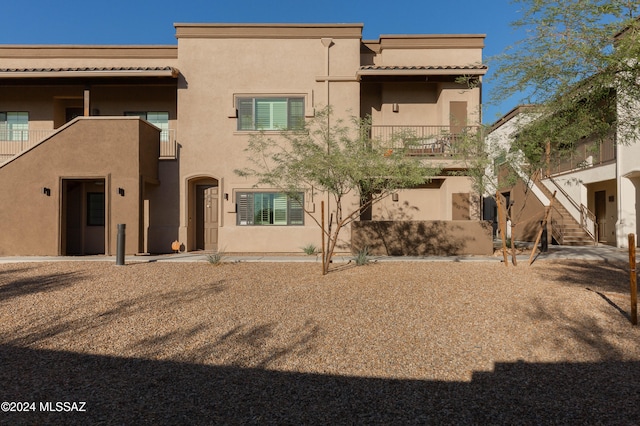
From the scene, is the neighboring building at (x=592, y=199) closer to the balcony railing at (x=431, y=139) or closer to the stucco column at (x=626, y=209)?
the stucco column at (x=626, y=209)

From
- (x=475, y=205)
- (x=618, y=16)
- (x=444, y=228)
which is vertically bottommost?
(x=444, y=228)

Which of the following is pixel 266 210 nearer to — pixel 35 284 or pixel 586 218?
pixel 35 284

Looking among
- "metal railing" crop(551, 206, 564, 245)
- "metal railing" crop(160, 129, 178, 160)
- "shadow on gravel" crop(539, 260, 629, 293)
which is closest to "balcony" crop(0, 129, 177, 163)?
"metal railing" crop(160, 129, 178, 160)

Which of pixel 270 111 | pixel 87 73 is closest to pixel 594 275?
pixel 270 111

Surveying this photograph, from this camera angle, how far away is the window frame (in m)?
14.9

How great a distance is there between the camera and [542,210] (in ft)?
60.8

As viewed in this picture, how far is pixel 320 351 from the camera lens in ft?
16.0

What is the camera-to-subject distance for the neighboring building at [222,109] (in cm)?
1435

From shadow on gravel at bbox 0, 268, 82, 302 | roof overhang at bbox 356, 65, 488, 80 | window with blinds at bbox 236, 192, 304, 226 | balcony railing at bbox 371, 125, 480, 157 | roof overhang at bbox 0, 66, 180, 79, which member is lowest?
shadow on gravel at bbox 0, 268, 82, 302

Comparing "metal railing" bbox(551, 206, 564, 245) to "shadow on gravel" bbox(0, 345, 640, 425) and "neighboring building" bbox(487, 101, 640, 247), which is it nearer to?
"neighboring building" bbox(487, 101, 640, 247)

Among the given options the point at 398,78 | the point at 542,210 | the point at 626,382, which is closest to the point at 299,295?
the point at 626,382

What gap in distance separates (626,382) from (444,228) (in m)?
10.3

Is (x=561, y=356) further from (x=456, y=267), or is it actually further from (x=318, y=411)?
(x=456, y=267)

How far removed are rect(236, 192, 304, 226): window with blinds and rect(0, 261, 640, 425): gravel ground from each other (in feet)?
19.4
